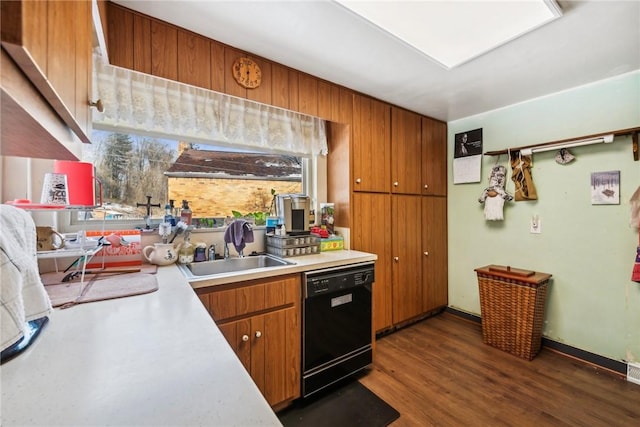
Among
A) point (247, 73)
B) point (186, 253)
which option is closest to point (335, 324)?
point (186, 253)

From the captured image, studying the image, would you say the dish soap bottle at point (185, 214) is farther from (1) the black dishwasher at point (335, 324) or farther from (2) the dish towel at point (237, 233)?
(1) the black dishwasher at point (335, 324)

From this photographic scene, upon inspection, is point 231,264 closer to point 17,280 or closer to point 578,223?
point 17,280

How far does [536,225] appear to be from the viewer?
243 centimetres

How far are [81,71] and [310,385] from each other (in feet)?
6.16

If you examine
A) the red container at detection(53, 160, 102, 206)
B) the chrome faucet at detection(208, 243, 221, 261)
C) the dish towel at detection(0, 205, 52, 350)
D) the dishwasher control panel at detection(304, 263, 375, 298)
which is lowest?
the dishwasher control panel at detection(304, 263, 375, 298)

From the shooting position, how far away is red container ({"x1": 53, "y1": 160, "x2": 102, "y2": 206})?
1182 millimetres

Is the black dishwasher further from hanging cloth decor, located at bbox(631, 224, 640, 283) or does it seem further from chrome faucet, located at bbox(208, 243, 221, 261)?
hanging cloth decor, located at bbox(631, 224, 640, 283)

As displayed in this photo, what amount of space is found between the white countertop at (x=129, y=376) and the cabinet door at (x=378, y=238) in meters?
1.67

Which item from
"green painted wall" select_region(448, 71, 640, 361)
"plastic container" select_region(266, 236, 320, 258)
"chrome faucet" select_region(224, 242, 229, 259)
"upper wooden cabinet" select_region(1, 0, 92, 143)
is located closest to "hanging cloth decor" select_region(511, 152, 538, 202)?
"green painted wall" select_region(448, 71, 640, 361)

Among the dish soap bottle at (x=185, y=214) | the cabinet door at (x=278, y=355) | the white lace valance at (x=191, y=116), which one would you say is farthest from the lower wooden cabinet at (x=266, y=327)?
the white lace valance at (x=191, y=116)

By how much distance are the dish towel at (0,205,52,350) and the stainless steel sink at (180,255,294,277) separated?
0.88 meters

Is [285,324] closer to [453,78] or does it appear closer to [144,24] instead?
[144,24]

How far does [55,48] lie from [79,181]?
0.94m

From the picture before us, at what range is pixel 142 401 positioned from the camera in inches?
18.7
